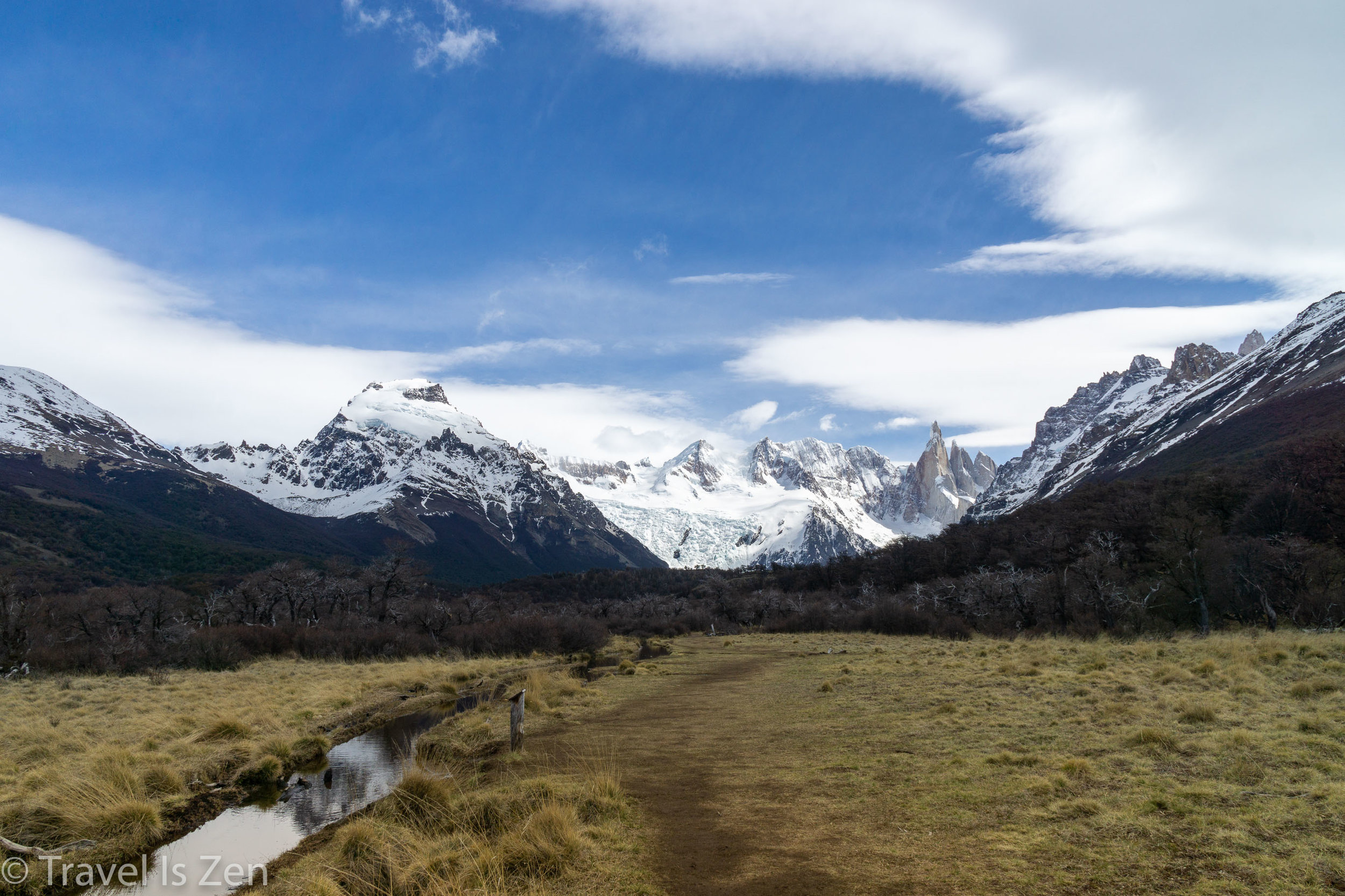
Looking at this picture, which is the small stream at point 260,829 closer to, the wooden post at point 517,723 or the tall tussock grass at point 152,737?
the tall tussock grass at point 152,737

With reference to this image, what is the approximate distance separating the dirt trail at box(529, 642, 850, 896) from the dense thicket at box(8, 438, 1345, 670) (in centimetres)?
2827

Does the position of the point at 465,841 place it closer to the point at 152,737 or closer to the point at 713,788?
the point at 713,788

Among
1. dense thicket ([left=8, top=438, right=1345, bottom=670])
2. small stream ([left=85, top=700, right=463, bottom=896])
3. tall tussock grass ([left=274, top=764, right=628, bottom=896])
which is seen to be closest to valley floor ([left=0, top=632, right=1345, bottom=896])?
tall tussock grass ([left=274, top=764, right=628, bottom=896])

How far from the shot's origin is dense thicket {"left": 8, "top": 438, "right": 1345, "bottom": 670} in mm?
38531

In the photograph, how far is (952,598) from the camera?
70812 millimetres

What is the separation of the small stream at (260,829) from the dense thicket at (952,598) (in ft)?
106

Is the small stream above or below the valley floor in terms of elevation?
below

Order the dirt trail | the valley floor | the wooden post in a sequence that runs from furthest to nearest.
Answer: the wooden post → the dirt trail → the valley floor

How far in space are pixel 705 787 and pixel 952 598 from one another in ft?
215

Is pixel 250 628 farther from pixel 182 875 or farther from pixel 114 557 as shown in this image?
pixel 114 557

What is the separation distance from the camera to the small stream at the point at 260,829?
1102 cm

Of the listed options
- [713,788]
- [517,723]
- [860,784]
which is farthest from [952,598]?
[713,788]

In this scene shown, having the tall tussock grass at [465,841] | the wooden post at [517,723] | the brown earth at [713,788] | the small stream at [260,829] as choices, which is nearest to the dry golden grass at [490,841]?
the tall tussock grass at [465,841]

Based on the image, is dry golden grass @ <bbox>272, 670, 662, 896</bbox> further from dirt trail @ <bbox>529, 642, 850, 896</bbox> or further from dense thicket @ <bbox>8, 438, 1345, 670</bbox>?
dense thicket @ <bbox>8, 438, 1345, 670</bbox>
